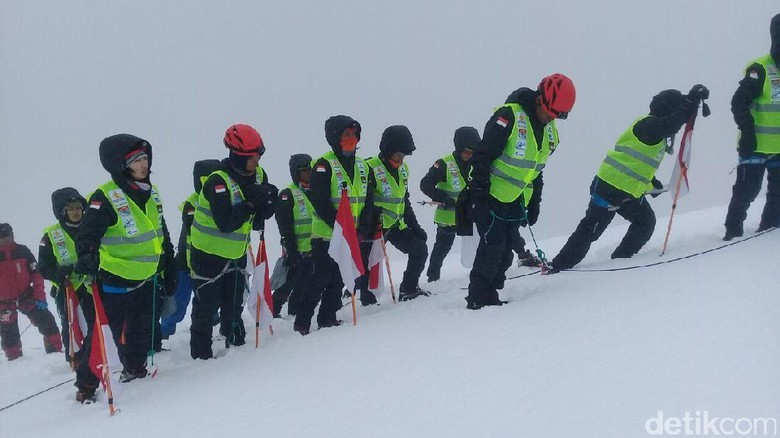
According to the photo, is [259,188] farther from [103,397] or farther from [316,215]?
[103,397]

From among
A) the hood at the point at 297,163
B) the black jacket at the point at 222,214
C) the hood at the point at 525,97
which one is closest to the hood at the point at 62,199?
the black jacket at the point at 222,214

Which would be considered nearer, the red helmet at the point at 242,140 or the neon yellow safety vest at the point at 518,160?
the neon yellow safety vest at the point at 518,160

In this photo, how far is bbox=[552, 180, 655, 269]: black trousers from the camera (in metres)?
6.36

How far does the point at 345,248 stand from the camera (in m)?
5.84

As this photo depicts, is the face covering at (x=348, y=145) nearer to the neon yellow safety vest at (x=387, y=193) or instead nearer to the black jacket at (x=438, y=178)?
the neon yellow safety vest at (x=387, y=193)

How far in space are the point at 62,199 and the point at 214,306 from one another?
2.15 m

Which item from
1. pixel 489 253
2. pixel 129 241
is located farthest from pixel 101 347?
pixel 489 253

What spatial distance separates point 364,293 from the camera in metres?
7.62

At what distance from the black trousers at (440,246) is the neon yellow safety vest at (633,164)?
2.43 meters

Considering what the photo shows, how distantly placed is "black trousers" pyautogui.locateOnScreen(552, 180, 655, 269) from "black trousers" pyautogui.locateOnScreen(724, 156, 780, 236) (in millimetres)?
802

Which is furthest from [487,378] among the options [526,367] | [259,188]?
[259,188]

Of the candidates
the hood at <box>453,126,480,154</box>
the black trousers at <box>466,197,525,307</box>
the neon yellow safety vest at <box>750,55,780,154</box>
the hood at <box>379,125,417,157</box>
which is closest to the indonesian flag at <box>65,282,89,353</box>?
the hood at <box>379,125,417,157</box>

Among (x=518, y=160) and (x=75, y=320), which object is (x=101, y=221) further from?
(x=518, y=160)

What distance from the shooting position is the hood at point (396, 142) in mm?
6574
